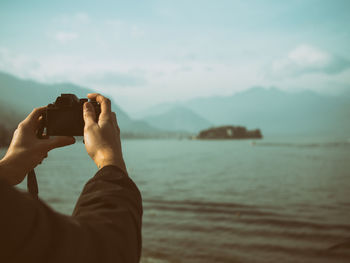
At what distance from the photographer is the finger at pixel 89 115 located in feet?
4.66

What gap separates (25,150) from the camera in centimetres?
173

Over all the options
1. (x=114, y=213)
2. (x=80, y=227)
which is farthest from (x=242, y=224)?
(x=80, y=227)

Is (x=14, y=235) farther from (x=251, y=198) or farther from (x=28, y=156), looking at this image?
(x=251, y=198)

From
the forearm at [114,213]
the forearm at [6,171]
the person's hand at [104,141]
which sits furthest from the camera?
the forearm at [6,171]

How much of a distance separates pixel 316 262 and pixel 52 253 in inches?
360

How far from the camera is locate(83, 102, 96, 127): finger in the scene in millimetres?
1420

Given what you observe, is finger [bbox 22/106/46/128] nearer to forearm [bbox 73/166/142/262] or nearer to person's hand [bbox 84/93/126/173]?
person's hand [bbox 84/93/126/173]

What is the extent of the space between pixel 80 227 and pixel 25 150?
107 centimetres

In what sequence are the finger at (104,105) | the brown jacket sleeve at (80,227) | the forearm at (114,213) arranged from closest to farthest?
1. the brown jacket sleeve at (80,227)
2. the forearm at (114,213)
3. the finger at (104,105)

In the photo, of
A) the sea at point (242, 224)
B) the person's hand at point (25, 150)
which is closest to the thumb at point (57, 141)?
the person's hand at point (25, 150)

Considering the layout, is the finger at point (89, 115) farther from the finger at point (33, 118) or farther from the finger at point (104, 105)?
the finger at point (33, 118)

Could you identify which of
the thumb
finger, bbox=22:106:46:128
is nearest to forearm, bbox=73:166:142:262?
the thumb

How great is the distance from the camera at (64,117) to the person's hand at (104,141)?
0.43 meters

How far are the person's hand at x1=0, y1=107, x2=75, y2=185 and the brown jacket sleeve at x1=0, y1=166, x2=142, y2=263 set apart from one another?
2.58 ft
